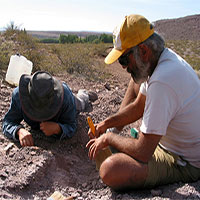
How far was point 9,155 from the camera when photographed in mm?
2643

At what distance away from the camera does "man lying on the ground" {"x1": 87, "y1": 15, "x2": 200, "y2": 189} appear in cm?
188

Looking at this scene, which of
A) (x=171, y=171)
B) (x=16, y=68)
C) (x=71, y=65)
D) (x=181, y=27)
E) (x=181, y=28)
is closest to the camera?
(x=171, y=171)

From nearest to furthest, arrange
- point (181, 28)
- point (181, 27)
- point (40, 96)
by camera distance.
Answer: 1. point (40, 96)
2. point (181, 28)
3. point (181, 27)

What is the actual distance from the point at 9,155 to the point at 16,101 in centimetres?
55

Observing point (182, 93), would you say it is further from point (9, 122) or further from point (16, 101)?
point (9, 122)

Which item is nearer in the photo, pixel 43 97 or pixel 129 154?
pixel 129 154

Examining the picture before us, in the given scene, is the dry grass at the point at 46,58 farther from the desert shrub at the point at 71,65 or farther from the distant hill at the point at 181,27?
the distant hill at the point at 181,27

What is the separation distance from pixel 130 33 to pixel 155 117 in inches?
25.2

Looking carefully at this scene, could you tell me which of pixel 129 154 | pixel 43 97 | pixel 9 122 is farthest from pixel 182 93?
pixel 9 122

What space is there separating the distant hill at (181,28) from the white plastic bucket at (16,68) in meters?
28.0

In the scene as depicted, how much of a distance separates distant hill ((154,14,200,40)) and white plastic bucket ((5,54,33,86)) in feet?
91.8

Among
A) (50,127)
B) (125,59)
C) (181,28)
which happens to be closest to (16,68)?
(50,127)

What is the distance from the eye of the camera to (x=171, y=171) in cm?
225

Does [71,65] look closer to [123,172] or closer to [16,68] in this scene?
[16,68]
